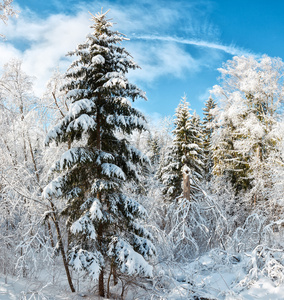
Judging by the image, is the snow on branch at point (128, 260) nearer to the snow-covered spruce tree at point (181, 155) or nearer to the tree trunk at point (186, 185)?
the tree trunk at point (186, 185)

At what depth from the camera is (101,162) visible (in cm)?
698

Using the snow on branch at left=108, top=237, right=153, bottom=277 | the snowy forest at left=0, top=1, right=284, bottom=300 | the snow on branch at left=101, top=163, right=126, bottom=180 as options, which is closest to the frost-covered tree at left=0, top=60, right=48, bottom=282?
the snowy forest at left=0, top=1, right=284, bottom=300

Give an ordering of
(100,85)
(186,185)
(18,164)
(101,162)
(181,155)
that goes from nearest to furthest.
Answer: (101,162)
(100,85)
(18,164)
(186,185)
(181,155)

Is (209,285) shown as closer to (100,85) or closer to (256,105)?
(100,85)

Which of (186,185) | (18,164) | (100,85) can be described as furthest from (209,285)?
(18,164)

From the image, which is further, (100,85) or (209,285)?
(100,85)

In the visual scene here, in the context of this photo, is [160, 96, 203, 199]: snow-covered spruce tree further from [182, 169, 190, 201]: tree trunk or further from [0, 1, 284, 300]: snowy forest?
[0, 1, 284, 300]: snowy forest

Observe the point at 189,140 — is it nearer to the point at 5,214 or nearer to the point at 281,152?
the point at 281,152

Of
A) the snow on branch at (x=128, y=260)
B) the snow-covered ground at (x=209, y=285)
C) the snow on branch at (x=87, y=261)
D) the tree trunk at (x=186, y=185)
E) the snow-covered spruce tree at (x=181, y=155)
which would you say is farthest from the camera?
the snow-covered spruce tree at (x=181, y=155)

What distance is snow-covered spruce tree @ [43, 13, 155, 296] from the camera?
622 centimetres

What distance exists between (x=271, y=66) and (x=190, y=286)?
13.5 meters

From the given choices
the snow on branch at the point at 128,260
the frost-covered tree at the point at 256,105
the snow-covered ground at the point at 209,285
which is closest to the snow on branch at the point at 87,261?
the snow on branch at the point at 128,260

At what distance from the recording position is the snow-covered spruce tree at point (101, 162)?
6223 millimetres

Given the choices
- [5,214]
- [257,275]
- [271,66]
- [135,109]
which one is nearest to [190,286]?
[257,275]
